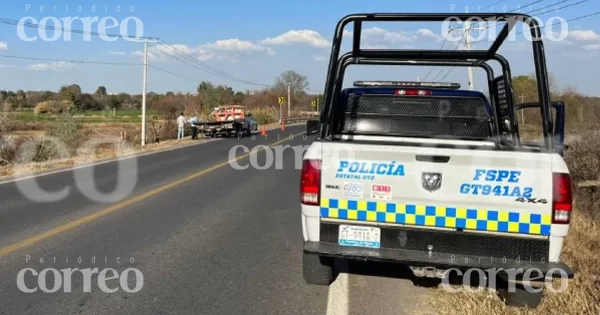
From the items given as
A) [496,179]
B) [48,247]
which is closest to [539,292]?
[496,179]

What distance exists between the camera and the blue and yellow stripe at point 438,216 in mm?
4023

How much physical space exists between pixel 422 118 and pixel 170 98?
80003 mm

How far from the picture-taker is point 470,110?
236 inches

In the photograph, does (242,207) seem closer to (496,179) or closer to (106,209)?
(106,209)

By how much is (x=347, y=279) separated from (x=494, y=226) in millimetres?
1764

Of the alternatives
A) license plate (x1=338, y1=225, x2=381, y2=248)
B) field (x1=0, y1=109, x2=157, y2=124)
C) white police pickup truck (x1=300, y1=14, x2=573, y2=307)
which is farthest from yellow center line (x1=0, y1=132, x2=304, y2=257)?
field (x1=0, y1=109, x2=157, y2=124)

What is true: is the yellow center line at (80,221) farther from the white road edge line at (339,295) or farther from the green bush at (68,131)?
the green bush at (68,131)

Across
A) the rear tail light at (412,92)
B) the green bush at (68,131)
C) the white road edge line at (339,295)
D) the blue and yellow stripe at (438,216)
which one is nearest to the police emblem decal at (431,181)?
the blue and yellow stripe at (438,216)

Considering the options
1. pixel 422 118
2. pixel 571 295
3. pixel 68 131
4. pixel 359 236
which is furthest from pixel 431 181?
pixel 68 131

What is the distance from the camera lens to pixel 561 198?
3932 mm

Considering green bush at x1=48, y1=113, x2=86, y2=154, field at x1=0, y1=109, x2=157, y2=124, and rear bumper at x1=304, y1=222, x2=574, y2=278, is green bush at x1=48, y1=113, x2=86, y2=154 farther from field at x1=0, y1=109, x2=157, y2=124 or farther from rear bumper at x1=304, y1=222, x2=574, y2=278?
rear bumper at x1=304, y1=222, x2=574, y2=278

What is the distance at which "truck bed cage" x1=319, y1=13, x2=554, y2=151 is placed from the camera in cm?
444

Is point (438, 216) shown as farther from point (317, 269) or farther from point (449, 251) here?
point (317, 269)

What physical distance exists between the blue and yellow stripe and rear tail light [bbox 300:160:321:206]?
8 cm
